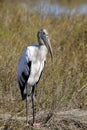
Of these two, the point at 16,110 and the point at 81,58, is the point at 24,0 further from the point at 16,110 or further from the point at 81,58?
the point at 16,110

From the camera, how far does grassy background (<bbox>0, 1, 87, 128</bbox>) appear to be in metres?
5.46

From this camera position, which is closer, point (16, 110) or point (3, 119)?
point (3, 119)

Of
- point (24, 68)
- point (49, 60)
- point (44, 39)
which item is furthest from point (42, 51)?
point (49, 60)

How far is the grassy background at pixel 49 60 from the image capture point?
546 centimetres

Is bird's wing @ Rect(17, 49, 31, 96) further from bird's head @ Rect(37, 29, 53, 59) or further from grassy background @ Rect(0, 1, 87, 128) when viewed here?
grassy background @ Rect(0, 1, 87, 128)

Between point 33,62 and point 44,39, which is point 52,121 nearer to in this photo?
point 33,62

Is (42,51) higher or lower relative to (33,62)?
higher

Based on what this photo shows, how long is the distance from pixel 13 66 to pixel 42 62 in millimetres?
1134

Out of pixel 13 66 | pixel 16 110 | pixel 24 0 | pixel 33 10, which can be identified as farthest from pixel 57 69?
pixel 24 0

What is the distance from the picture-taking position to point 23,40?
24.2ft

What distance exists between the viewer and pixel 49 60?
21.5 ft

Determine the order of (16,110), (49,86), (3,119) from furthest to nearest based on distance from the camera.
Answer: (49,86)
(16,110)
(3,119)

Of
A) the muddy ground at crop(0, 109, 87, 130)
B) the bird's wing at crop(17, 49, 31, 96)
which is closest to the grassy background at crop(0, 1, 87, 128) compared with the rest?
the muddy ground at crop(0, 109, 87, 130)

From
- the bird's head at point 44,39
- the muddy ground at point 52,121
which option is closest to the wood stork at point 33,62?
the bird's head at point 44,39
